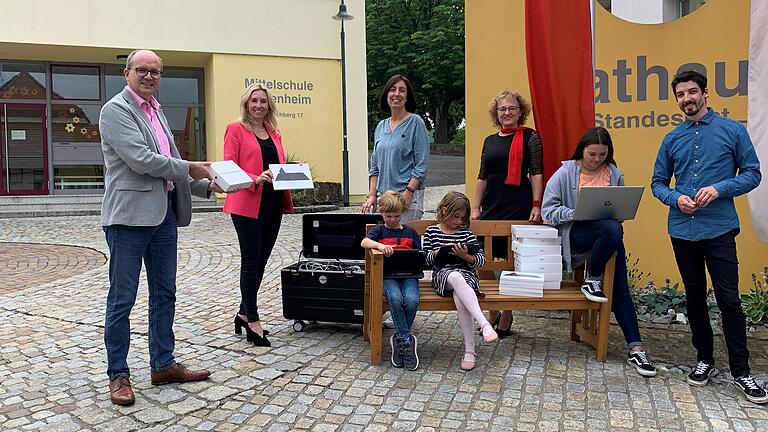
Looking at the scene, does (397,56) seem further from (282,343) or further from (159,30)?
(282,343)

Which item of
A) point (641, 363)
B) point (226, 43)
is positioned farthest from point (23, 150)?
point (641, 363)

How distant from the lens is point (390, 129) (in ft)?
17.8

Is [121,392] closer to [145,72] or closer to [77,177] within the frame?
[145,72]

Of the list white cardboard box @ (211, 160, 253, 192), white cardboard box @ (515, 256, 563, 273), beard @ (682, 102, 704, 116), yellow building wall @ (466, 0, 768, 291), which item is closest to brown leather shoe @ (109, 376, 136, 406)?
white cardboard box @ (211, 160, 253, 192)

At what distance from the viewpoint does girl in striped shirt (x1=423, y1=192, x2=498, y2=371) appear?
4.47 m

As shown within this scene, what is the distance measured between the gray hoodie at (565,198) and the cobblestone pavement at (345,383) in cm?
72

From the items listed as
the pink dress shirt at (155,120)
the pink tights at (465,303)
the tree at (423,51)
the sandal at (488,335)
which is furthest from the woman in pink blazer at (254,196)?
the tree at (423,51)

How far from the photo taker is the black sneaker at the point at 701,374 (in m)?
4.11

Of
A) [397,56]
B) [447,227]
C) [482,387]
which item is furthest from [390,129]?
[397,56]

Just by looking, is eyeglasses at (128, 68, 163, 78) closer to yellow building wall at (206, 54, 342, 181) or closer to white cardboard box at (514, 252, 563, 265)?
white cardboard box at (514, 252, 563, 265)

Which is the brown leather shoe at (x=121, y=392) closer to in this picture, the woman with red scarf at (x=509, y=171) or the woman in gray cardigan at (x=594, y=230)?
the woman with red scarf at (x=509, y=171)

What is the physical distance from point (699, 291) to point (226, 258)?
6656 millimetres

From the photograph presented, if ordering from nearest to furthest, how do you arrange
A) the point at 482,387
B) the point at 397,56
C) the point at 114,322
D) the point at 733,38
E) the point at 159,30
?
the point at 114,322
the point at 482,387
the point at 733,38
the point at 159,30
the point at 397,56

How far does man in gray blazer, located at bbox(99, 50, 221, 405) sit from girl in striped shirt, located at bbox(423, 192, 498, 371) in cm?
166
